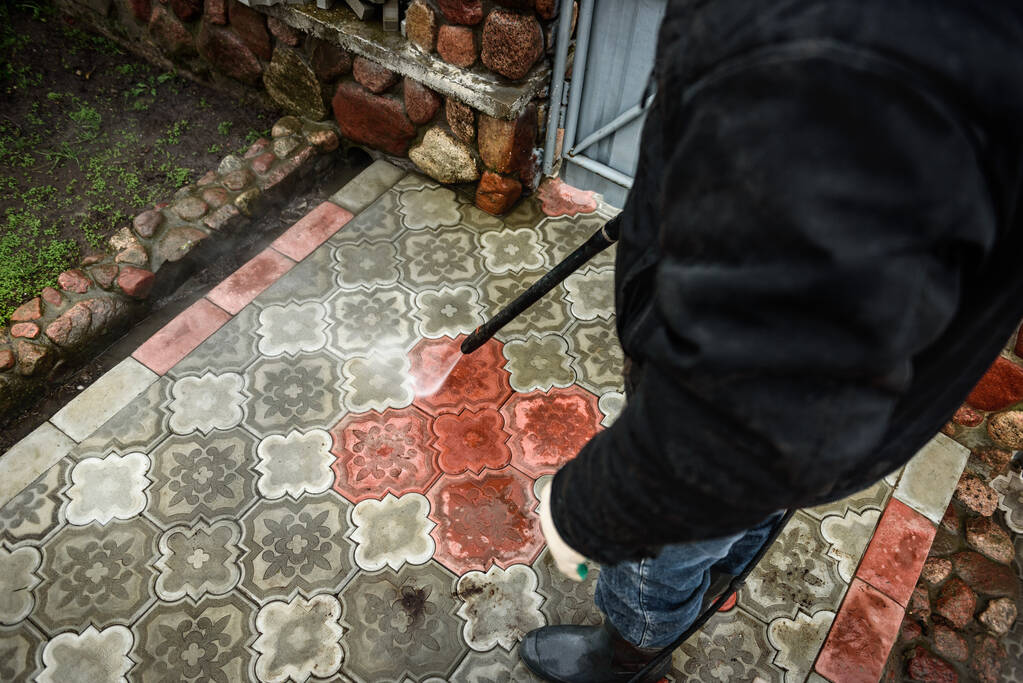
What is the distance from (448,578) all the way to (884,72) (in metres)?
1.62

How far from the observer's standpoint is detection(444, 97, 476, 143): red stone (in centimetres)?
236

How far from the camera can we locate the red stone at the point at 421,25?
221 centimetres

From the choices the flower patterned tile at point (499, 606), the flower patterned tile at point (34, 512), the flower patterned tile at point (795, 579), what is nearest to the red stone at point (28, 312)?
the flower patterned tile at point (34, 512)

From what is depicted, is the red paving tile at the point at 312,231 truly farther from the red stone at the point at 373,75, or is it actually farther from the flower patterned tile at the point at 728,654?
the flower patterned tile at the point at 728,654

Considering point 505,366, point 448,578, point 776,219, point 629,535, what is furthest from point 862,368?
point 505,366

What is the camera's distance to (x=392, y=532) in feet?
6.11

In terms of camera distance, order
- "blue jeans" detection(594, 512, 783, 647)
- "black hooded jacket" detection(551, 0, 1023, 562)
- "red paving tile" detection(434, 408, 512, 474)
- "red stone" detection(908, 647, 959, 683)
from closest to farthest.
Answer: "black hooded jacket" detection(551, 0, 1023, 562) → "blue jeans" detection(594, 512, 783, 647) → "red stone" detection(908, 647, 959, 683) → "red paving tile" detection(434, 408, 512, 474)

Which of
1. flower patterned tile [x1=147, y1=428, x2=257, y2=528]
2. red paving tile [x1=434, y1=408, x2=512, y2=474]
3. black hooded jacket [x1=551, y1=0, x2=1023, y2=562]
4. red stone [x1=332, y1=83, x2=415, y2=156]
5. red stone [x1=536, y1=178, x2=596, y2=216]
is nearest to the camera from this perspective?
black hooded jacket [x1=551, y1=0, x2=1023, y2=562]

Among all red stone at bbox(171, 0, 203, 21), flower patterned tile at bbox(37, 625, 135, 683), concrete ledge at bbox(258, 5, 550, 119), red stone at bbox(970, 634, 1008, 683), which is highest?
concrete ledge at bbox(258, 5, 550, 119)

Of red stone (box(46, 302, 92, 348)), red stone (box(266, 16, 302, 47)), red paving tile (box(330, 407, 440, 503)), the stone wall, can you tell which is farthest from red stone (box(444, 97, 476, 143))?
red stone (box(46, 302, 92, 348))

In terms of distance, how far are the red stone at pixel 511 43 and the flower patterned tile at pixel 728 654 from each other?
5.91 ft

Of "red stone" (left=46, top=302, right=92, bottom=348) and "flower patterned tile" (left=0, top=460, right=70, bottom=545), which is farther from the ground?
"red stone" (left=46, top=302, right=92, bottom=348)

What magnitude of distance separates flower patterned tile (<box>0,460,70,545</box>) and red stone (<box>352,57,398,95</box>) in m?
1.68

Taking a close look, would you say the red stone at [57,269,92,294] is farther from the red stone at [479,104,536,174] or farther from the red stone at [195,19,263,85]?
the red stone at [479,104,536,174]
